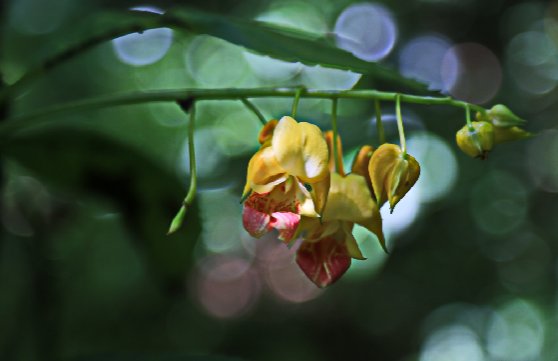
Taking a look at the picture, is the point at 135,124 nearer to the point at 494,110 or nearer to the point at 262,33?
the point at 262,33

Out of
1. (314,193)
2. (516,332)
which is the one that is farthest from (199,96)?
(516,332)

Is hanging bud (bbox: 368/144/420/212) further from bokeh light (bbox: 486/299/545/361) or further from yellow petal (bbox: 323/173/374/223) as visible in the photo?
bokeh light (bbox: 486/299/545/361)

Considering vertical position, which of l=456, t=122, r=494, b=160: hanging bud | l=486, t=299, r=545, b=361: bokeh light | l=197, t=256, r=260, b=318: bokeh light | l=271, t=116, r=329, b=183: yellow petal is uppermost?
l=456, t=122, r=494, b=160: hanging bud

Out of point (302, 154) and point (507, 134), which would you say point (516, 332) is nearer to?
point (507, 134)

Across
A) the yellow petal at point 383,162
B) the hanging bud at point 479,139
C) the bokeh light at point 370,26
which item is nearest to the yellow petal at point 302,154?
the yellow petal at point 383,162

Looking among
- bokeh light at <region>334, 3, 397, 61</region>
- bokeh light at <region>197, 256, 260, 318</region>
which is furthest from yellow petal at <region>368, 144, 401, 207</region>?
bokeh light at <region>197, 256, 260, 318</region>

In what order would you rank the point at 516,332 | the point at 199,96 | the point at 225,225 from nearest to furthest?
the point at 199,96, the point at 225,225, the point at 516,332
